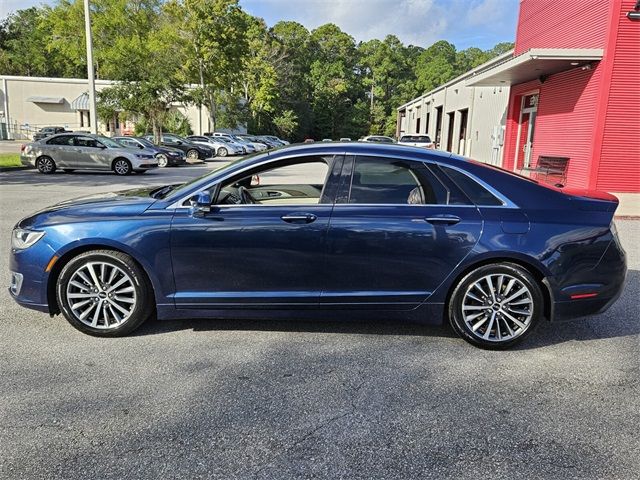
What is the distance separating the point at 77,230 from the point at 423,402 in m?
2.92

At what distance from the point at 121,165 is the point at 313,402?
681 inches

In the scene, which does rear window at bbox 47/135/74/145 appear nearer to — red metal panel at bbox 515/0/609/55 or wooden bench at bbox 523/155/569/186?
wooden bench at bbox 523/155/569/186

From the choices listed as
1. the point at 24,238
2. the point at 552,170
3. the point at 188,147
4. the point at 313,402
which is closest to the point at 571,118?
the point at 552,170

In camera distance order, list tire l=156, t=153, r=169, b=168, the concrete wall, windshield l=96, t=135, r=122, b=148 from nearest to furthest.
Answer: windshield l=96, t=135, r=122, b=148 < the concrete wall < tire l=156, t=153, r=169, b=168

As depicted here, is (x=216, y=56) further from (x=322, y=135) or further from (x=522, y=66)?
(x=322, y=135)

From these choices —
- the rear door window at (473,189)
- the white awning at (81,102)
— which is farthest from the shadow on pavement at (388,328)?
the white awning at (81,102)

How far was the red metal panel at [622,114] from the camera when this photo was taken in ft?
36.8

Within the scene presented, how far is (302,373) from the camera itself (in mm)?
3686

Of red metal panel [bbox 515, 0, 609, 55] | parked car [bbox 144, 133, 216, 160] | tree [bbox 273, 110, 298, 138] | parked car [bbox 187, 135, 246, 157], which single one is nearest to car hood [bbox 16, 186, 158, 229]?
red metal panel [bbox 515, 0, 609, 55]

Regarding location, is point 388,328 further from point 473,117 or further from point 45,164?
point 473,117

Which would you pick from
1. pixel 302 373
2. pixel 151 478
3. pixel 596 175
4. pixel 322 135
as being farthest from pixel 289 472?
pixel 322 135

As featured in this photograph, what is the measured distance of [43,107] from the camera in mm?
48188

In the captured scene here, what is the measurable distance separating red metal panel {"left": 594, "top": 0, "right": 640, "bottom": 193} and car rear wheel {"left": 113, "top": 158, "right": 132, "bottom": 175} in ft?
49.5

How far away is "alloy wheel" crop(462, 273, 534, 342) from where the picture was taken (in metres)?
4.06
